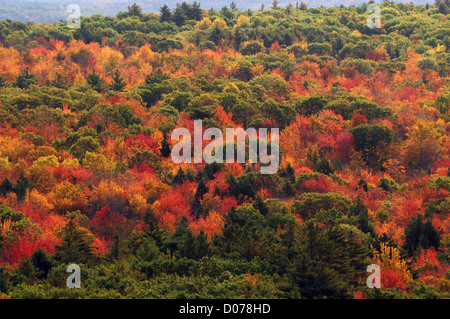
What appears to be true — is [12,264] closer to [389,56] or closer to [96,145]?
[96,145]

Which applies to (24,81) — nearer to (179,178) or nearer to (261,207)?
(179,178)

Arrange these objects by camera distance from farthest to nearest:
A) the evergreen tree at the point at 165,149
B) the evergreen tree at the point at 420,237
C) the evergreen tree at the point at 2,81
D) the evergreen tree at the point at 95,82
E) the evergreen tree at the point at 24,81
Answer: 1. the evergreen tree at the point at 95,82
2. the evergreen tree at the point at 24,81
3. the evergreen tree at the point at 2,81
4. the evergreen tree at the point at 165,149
5. the evergreen tree at the point at 420,237

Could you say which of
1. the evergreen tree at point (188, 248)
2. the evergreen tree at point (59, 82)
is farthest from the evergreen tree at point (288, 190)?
the evergreen tree at point (59, 82)

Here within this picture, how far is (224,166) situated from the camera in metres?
62.3

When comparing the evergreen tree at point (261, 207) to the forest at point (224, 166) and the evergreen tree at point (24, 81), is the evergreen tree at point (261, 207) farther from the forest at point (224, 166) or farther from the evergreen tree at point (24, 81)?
the evergreen tree at point (24, 81)

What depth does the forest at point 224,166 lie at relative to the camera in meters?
34.5

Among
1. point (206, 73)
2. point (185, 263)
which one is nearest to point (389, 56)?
point (206, 73)

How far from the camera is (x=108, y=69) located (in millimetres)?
109625

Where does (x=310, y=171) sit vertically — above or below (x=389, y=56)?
below

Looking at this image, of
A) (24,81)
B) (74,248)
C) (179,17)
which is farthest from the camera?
(179,17)

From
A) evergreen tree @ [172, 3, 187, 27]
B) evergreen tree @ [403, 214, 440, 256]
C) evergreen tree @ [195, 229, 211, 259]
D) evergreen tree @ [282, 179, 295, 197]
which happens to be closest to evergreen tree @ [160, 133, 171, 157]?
evergreen tree @ [282, 179, 295, 197]

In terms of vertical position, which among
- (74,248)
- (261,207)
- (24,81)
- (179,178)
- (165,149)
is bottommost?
(74,248)

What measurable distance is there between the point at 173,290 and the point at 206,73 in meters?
73.3

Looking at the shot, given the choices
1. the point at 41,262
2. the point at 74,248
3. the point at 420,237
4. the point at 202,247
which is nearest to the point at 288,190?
the point at 420,237
